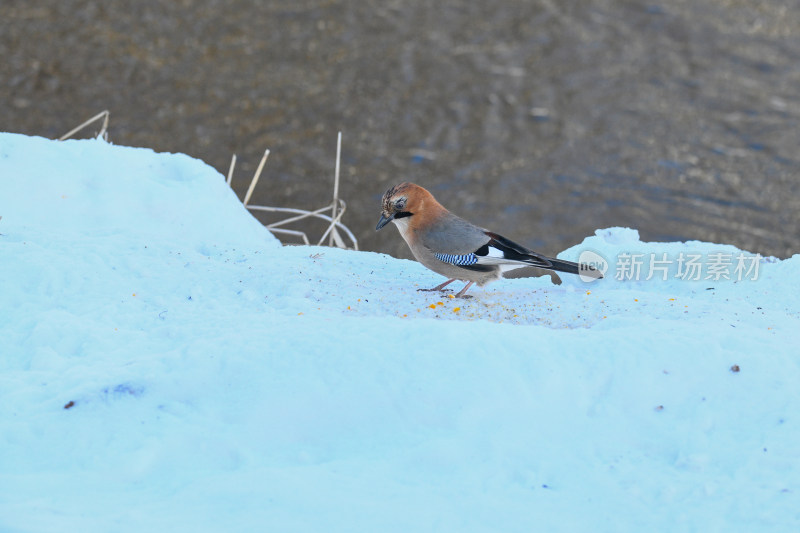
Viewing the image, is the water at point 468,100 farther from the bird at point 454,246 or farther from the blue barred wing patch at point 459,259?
the blue barred wing patch at point 459,259

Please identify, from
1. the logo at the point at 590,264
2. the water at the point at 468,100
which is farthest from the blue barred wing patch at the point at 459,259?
the water at the point at 468,100

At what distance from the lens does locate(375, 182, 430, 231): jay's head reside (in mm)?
4867

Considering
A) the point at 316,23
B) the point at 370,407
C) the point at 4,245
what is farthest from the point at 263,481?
the point at 316,23

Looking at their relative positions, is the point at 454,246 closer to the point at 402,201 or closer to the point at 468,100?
the point at 402,201

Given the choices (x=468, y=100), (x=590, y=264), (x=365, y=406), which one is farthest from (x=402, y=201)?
(x=468, y=100)

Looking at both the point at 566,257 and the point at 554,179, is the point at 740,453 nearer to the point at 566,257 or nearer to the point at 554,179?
the point at 566,257

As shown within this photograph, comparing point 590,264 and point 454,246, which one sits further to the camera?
point 590,264

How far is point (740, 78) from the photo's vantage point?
1244cm

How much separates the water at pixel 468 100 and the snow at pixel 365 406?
18.1 feet

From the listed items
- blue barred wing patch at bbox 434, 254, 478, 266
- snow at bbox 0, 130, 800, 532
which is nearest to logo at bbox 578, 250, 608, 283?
snow at bbox 0, 130, 800, 532

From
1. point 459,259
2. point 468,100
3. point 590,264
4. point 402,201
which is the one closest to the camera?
point 459,259

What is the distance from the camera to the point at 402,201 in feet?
16.0

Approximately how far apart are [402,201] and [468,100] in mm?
7250

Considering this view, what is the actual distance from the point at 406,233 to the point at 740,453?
7.53ft
